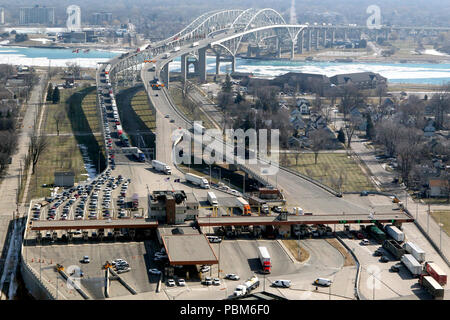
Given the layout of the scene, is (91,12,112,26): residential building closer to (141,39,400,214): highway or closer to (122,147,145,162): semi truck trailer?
(141,39,400,214): highway

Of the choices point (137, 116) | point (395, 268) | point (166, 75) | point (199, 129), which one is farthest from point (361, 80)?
point (395, 268)

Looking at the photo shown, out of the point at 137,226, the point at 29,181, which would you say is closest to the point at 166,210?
the point at 137,226

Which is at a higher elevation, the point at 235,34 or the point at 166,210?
the point at 235,34

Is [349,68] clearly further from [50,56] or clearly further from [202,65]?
[50,56]

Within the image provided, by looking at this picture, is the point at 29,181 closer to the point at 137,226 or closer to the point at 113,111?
the point at 137,226

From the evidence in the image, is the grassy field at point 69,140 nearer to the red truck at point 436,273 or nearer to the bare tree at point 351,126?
the bare tree at point 351,126

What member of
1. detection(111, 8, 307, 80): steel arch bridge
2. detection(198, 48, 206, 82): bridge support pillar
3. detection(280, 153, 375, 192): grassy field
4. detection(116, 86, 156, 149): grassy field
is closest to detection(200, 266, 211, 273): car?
detection(280, 153, 375, 192): grassy field

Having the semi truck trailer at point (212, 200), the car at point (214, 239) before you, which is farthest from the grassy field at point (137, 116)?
the car at point (214, 239)
